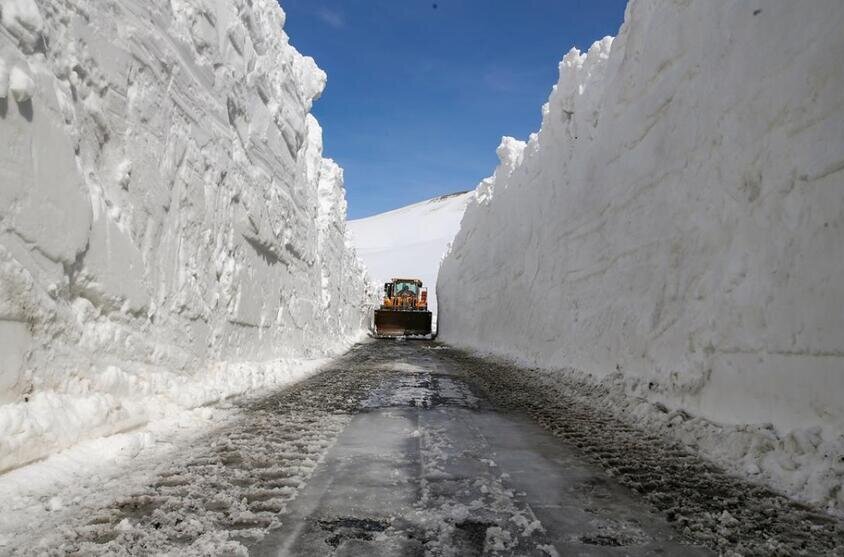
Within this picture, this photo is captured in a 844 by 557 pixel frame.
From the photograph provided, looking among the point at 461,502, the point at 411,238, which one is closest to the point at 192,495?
the point at 461,502

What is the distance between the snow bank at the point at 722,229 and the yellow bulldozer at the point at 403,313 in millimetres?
19486

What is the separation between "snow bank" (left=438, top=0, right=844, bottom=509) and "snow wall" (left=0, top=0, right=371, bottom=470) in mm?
5394

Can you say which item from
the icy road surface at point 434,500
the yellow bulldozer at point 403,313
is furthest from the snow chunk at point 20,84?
the yellow bulldozer at point 403,313

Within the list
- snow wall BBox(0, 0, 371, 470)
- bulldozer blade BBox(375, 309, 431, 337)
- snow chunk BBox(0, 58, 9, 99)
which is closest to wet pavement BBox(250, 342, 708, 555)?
snow wall BBox(0, 0, 371, 470)

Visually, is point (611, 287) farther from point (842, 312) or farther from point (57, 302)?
point (57, 302)

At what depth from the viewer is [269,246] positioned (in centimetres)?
1228

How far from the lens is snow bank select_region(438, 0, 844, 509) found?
4.45m

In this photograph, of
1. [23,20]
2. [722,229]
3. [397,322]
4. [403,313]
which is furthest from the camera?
[397,322]

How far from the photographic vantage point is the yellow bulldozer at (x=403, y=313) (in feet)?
107

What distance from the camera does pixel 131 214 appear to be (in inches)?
247

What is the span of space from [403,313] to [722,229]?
26900 mm

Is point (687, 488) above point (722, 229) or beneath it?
beneath

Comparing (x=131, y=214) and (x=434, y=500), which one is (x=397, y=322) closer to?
(x=131, y=214)

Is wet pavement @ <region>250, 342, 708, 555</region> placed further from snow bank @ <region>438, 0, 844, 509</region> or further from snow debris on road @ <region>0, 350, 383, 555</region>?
snow bank @ <region>438, 0, 844, 509</region>
